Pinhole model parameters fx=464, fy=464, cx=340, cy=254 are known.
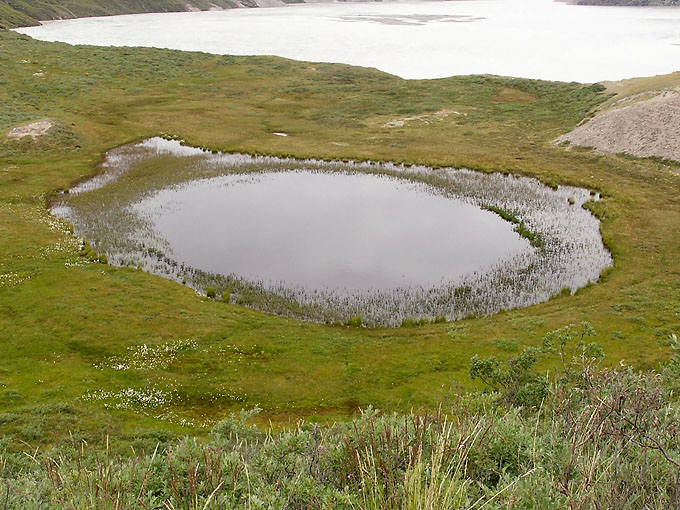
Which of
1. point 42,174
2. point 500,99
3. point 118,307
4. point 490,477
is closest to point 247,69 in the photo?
point 500,99

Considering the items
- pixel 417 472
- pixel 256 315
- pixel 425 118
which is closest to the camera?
pixel 417 472

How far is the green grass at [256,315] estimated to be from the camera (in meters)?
21.0

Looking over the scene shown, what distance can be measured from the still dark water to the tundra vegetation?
5.52 meters

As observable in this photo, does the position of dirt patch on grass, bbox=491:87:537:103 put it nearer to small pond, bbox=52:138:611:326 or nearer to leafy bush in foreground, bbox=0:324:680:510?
small pond, bbox=52:138:611:326

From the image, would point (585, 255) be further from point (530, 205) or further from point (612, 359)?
point (612, 359)

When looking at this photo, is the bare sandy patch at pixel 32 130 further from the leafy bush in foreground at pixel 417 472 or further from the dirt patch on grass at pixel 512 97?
the dirt patch on grass at pixel 512 97

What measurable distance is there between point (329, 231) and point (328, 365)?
1774cm

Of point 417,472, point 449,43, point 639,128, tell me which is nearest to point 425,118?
point 639,128

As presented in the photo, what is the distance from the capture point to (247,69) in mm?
113562

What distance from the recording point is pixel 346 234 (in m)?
39.5

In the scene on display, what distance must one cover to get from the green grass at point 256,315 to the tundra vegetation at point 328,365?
0.51ft

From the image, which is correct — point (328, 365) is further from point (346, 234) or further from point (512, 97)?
point (512, 97)

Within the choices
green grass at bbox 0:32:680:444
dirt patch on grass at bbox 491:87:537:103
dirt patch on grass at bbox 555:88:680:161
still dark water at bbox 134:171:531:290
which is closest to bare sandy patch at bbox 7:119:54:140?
green grass at bbox 0:32:680:444

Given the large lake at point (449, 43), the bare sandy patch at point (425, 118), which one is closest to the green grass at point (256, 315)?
the bare sandy patch at point (425, 118)
